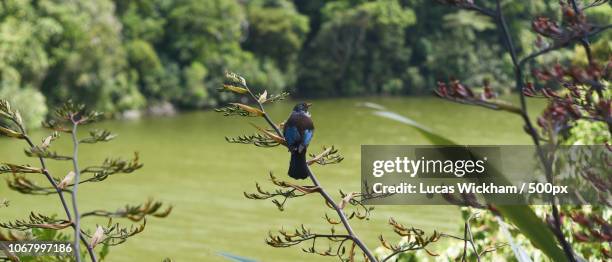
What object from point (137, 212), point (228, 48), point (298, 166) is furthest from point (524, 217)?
point (228, 48)

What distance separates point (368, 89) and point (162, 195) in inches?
643

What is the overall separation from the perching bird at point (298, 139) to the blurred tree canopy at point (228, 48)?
410 inches

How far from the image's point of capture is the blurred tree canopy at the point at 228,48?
15977 mm

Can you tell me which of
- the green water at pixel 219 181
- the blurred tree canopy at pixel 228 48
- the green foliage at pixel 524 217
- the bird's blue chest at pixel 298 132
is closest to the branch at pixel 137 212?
the green foliage at pixel 524 217

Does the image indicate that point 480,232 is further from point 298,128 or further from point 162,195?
point 162,195

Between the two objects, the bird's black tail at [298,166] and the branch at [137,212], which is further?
the bird's black tail at [298,166]

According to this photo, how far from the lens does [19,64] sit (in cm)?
1575

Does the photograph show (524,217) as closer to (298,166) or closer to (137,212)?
(137,212)

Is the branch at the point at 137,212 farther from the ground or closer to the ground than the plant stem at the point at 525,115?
closer to the ground

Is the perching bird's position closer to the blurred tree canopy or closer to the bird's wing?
the bird's wing

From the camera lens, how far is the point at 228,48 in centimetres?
2136

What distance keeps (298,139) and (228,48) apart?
66.8ft

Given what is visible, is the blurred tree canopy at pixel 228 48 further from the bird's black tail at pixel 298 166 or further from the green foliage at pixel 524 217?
the green foliage at pixel 524 217

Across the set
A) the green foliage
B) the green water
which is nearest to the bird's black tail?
the green foliage
